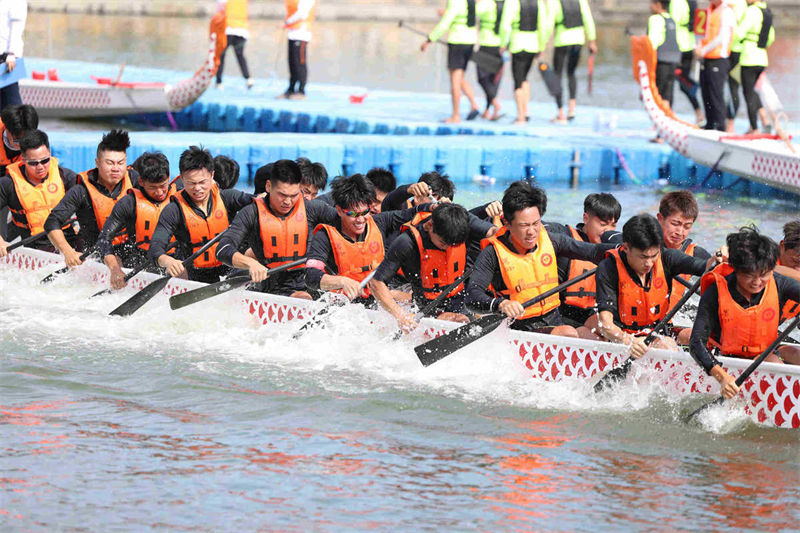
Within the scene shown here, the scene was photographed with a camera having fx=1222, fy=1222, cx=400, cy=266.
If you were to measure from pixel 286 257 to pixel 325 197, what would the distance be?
0.73m

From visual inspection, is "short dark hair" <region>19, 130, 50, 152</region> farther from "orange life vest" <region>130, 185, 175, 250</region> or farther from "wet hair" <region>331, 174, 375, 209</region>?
"wet hair" <region>331, 174, 375, 209</region>

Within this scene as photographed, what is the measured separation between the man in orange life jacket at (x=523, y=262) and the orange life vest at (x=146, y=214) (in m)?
2.05

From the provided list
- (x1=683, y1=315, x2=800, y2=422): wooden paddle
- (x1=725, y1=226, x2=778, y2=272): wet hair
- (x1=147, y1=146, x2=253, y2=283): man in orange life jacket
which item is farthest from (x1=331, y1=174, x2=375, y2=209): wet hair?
(x1=683, y1=315, x2=800, y2=422): wooden paddle

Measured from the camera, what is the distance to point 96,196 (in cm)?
696

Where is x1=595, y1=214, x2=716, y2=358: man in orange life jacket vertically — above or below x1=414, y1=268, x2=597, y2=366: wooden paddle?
above

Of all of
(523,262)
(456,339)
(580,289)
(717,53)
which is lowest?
(456,339)

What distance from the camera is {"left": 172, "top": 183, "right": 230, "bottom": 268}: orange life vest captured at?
21.4ft

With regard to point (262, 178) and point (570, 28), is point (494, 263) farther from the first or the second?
point (570, 28)

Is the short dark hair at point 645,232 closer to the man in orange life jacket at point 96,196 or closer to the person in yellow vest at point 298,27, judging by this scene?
the man in orange life jacket at point 96,196

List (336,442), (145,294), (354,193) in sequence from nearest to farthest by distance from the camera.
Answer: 1. (336,442)
2. (354,193)
3. (145,294)

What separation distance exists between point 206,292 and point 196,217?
54cm

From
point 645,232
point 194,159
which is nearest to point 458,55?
point 194,159

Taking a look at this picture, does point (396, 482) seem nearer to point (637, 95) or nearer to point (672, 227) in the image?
point (672, 227)

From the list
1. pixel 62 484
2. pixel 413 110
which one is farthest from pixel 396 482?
pixel 413 110
